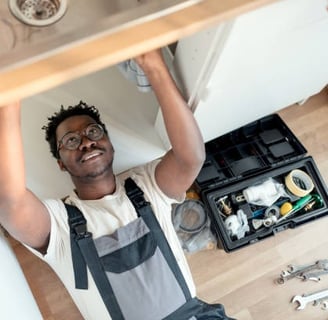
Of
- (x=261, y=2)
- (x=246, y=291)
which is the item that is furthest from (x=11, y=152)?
(x=246, y=291)

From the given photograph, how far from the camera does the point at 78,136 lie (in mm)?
1274

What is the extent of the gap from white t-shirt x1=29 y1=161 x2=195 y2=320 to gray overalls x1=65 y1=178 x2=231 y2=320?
2 centimetres

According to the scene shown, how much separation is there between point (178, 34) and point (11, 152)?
396 millimetres

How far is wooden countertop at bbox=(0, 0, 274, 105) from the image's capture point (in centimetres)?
71

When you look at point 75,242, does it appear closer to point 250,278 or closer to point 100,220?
point 100,220

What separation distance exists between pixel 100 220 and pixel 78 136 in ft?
0.68

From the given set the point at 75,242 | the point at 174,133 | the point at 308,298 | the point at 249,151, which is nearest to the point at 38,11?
the point at 174,133

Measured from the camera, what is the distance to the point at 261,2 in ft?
2.57

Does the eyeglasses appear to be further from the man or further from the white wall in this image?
the white wall

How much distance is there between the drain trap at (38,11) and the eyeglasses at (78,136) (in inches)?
10.3

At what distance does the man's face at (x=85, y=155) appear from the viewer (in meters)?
1.25

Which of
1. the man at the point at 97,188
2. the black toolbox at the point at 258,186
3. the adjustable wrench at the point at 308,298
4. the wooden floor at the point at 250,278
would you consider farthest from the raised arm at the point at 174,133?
the adjustable wrench at the point at 308,298

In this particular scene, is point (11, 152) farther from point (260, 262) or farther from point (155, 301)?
point (260, 262)

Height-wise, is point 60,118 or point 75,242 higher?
point 60,118
